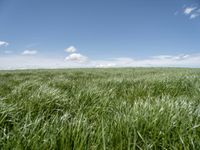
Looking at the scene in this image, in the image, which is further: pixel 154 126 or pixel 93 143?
pixel 154 126

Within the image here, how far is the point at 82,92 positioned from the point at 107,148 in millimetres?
2232

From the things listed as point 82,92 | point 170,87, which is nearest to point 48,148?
point 82,92

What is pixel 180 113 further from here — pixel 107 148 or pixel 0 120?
pixel 0 120

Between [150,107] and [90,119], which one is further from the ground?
[150,107]

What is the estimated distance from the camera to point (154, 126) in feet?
6.15

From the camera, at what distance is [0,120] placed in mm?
2227

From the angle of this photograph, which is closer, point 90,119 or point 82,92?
point 90,119

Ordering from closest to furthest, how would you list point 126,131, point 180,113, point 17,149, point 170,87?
point 17,149 < point 126,131 < point 180,113 < point 170,87

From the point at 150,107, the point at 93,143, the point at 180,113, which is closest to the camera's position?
the point at 93,143

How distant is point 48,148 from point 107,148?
0.50 m

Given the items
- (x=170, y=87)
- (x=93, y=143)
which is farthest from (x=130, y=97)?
(x=93, y=143)

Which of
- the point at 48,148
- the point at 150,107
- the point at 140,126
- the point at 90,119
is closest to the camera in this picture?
the point at 48,148

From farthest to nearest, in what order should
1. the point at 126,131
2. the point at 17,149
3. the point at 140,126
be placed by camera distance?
the point at 140,126 < the point at 126,131 < the point at 17,149

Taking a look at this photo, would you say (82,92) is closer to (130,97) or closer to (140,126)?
(130,97)
